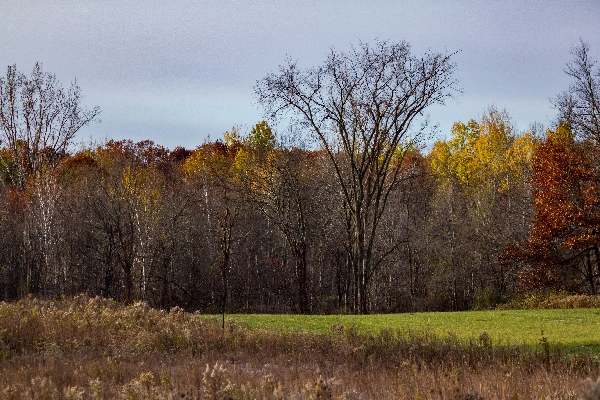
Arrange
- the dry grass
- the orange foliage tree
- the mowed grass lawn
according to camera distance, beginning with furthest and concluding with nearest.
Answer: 1. the orange foliage tree
2. the mowed grass lawn
3. the dry grass

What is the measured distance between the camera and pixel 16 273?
30.4 meters

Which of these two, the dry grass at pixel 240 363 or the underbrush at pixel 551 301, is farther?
the underbrush at pixel 551 301

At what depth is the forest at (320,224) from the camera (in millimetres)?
23328

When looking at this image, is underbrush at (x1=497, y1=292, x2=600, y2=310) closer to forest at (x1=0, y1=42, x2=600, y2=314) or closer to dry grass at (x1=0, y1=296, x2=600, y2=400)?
forest at (x1=0, y1=42, x2=600, y2=314)

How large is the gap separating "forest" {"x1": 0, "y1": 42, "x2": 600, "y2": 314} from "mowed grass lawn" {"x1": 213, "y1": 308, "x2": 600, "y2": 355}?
5.22 m

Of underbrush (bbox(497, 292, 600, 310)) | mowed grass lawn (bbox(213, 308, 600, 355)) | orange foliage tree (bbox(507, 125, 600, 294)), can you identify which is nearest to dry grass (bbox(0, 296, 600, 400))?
mowed grass lawn (bbox(213, 308, 600, 355))

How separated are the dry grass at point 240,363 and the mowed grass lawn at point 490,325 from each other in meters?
1.63

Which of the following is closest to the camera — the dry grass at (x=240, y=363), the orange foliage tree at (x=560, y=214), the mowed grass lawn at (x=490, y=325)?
the dry grass at (x=240, y=363)

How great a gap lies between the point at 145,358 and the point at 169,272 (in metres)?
21.4

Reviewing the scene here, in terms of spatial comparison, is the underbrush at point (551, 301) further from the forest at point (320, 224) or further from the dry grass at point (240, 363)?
the dry grass at point (240, 363)

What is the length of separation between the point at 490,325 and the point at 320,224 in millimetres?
16581

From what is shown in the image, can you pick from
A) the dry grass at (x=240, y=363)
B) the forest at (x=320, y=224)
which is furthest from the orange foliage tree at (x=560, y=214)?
the dry grass at (x=240, y=363)

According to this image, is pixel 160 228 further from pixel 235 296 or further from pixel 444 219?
pixel 444 219

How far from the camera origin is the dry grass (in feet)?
23.8
